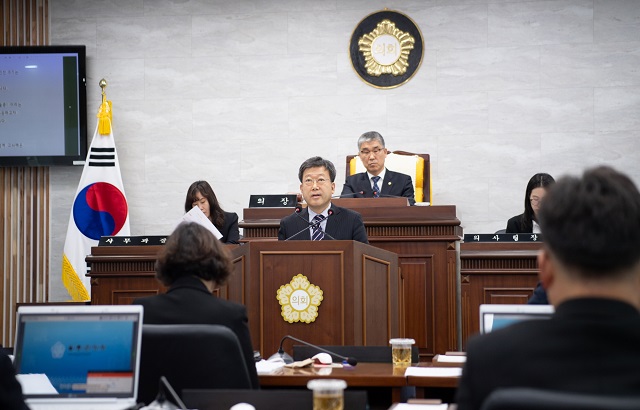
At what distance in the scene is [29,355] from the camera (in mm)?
2738

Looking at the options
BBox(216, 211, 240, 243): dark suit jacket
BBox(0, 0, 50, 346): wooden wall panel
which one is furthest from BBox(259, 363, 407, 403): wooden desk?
BBox(0, 0, 50, 346): wooden wall panel

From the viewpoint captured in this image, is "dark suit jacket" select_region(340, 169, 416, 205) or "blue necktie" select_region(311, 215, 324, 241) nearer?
"blue necktie" select_region(311, 215, 324, 241)

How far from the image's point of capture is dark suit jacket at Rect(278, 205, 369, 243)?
218 inches

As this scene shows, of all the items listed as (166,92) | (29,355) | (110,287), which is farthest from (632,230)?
(166,92)

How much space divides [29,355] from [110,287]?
11.4 ft

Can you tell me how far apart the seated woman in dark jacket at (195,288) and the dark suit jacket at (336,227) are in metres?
2.22

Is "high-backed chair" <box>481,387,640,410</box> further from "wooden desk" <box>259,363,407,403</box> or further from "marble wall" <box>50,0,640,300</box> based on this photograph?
"marble wall" <box>50,0,640,300</box>

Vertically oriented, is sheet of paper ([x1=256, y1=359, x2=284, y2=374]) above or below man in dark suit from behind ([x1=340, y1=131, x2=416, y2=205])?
below

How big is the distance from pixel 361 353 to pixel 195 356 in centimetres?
126

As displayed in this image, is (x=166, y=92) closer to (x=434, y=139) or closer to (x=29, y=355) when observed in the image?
(x=434, y=139)

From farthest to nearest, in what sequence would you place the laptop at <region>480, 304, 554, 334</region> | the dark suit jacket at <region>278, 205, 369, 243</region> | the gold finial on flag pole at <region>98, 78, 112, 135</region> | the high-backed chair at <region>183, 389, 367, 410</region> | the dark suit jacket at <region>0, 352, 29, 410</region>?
the gold finial on flag pole at <region>98, 78, 112, 135</region> → the dark suit jacket at <region>278, 205, 369, 243</region> → the high-backed chair at <region>183, 389, 367, 410</region> → the laptop at <region>480, 304, 554, 334</region> → the dark suit jacket at <region>0, 352, 29, 410</region>

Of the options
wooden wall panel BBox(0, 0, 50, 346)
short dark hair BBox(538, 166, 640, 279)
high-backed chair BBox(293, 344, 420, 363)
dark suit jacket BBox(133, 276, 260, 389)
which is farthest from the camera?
wooden wall panel BBox(0, 0, 50, 346)

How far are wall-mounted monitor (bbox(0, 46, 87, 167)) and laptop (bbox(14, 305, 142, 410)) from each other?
6.65 meters

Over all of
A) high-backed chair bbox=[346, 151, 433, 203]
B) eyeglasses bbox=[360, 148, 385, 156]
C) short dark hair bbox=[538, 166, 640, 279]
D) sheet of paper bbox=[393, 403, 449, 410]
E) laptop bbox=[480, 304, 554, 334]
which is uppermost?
eyeglasses bbox=[360, 148, 385, 156]
